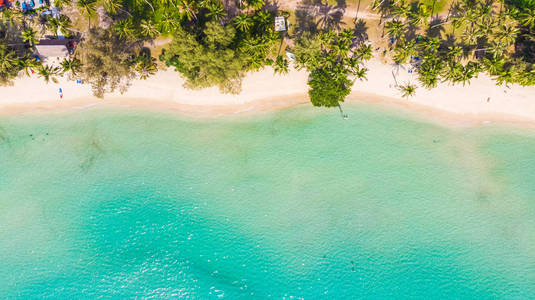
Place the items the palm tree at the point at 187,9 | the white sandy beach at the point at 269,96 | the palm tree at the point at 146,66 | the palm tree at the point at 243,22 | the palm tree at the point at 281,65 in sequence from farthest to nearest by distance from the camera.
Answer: the white sandy beach at the point at 269,96
the palm tree at the point at 146,66
the palm tree at the point at 281,65
the palm tree at the point at 187,9
the palm tree at the point at 243,22

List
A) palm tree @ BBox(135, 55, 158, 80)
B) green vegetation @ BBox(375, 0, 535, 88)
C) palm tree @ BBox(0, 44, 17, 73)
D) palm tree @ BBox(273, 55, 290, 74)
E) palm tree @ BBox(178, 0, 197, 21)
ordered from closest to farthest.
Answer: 1. palm tree @ BBox(0, 44, 17, 73)
2. palm tree @ BBox(178, 0, 197, 21)
3. green vegetation @ BBox(375, 0, 535, 88)
4. palm tree @ BBox(273, 55, 290, 74)
5. palm tree @ BBox(135, 55, 158, 80)

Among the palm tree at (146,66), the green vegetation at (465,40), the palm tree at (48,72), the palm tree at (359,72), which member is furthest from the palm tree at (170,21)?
the green vegetation at (465,40)

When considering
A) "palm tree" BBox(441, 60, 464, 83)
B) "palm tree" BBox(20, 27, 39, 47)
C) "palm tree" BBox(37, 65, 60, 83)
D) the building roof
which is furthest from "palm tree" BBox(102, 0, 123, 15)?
"palm tree" BBox(441, 60, 464, 83)

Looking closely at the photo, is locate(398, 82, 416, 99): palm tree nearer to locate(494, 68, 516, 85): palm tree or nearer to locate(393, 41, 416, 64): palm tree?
locate(393, 41, 416, 64): palm tree

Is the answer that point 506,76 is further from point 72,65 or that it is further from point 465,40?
Answer: point 72,65

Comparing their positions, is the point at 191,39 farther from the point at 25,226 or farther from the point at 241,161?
the point at 25,226

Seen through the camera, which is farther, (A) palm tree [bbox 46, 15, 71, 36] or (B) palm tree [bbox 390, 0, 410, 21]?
(A) palm tree [bbox 46, 15, 71, 36]

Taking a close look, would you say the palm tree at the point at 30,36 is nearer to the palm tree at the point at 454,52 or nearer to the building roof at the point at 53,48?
the building roof at the point at 53,48
